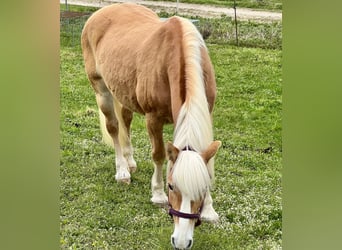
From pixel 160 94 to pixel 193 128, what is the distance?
294mm

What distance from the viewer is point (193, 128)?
2.08m

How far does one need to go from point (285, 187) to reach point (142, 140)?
81 centimetres

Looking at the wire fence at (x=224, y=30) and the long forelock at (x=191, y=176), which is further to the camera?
the wire fence at (x=224, y=30)

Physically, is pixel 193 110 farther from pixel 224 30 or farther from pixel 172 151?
pixel 224 30

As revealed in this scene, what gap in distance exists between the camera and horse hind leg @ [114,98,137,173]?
2.77 m

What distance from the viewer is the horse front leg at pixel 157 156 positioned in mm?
2383

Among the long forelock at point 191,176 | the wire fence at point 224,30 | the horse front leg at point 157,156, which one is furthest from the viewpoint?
the wire fence at point 224,30

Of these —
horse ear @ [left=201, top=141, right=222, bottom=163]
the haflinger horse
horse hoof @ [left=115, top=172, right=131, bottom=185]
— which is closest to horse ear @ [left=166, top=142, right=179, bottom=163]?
the haflinger horse

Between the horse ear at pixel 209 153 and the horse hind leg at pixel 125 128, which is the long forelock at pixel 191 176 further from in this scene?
the horse hind leg at pixel 125 128

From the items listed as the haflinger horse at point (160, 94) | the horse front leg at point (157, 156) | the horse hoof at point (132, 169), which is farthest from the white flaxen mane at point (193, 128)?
the horse hoof at point (132, 169)

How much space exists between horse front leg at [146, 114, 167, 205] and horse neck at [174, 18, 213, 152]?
9.7 inches
